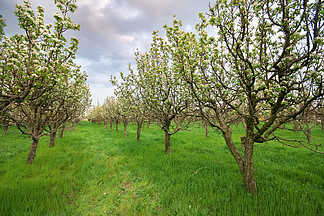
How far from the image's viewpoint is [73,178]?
22.4 ft

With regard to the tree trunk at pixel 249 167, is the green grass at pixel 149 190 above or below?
below

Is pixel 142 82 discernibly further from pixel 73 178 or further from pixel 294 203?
pixel 294 203

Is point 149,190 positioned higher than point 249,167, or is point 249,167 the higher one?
point 249,167

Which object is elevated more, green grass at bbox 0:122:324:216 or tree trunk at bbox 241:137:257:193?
tree trunk at bbox 241:137:257:193

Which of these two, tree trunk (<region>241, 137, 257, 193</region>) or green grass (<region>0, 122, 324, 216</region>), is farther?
tree trunk (<region>241, 137, 257, 193</region>)

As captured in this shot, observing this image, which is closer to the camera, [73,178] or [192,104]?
[73,178]

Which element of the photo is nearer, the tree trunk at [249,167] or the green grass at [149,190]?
the green grass at [149,190]

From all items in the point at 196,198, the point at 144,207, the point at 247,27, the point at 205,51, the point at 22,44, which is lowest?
the point at 144,207

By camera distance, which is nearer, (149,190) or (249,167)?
(249,167)

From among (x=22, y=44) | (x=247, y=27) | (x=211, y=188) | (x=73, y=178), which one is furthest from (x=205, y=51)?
(x=73, y=178)

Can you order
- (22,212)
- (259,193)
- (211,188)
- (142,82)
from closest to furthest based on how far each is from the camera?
(22,212), (259,193), (211,188), (142,82)

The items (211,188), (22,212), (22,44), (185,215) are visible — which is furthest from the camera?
(211,188)

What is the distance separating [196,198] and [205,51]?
604 centimetres

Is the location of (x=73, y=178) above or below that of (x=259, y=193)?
below
